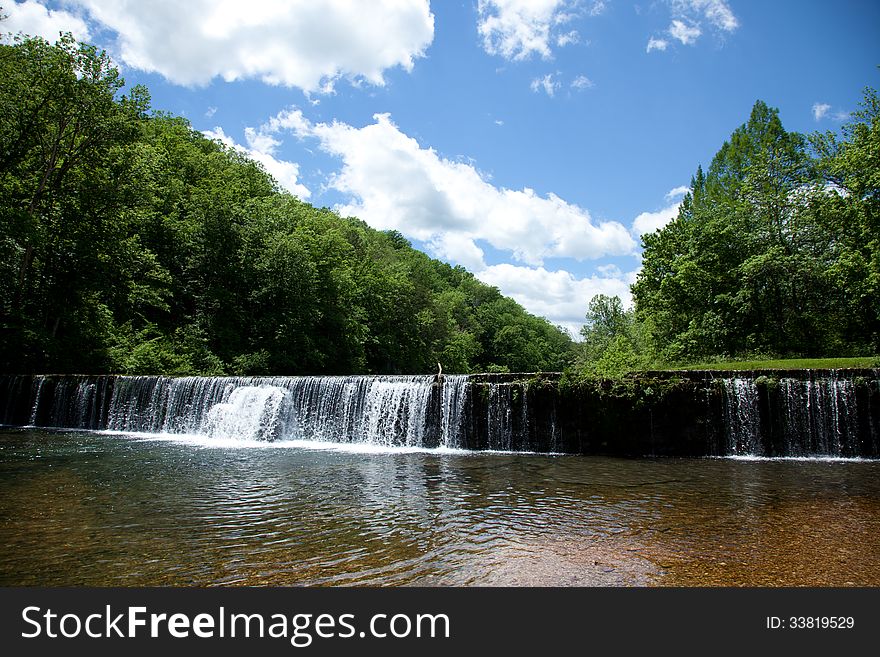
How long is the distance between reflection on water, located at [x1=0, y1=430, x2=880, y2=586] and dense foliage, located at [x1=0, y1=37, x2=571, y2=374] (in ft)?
46.0

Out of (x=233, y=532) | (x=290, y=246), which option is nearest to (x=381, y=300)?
(x=290, y=246)

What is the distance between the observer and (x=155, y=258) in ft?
85.6

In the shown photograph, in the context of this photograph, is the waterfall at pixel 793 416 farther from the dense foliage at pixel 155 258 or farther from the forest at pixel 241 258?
the dense foliage at pixel 155 258

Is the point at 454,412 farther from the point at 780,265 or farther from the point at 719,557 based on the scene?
the point at 780,265

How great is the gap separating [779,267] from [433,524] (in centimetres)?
2250

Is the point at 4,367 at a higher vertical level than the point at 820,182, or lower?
lower

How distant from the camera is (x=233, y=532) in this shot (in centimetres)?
543

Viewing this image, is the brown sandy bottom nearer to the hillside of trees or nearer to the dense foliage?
the hillside of trees

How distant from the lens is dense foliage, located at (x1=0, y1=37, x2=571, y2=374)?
20453 mm
